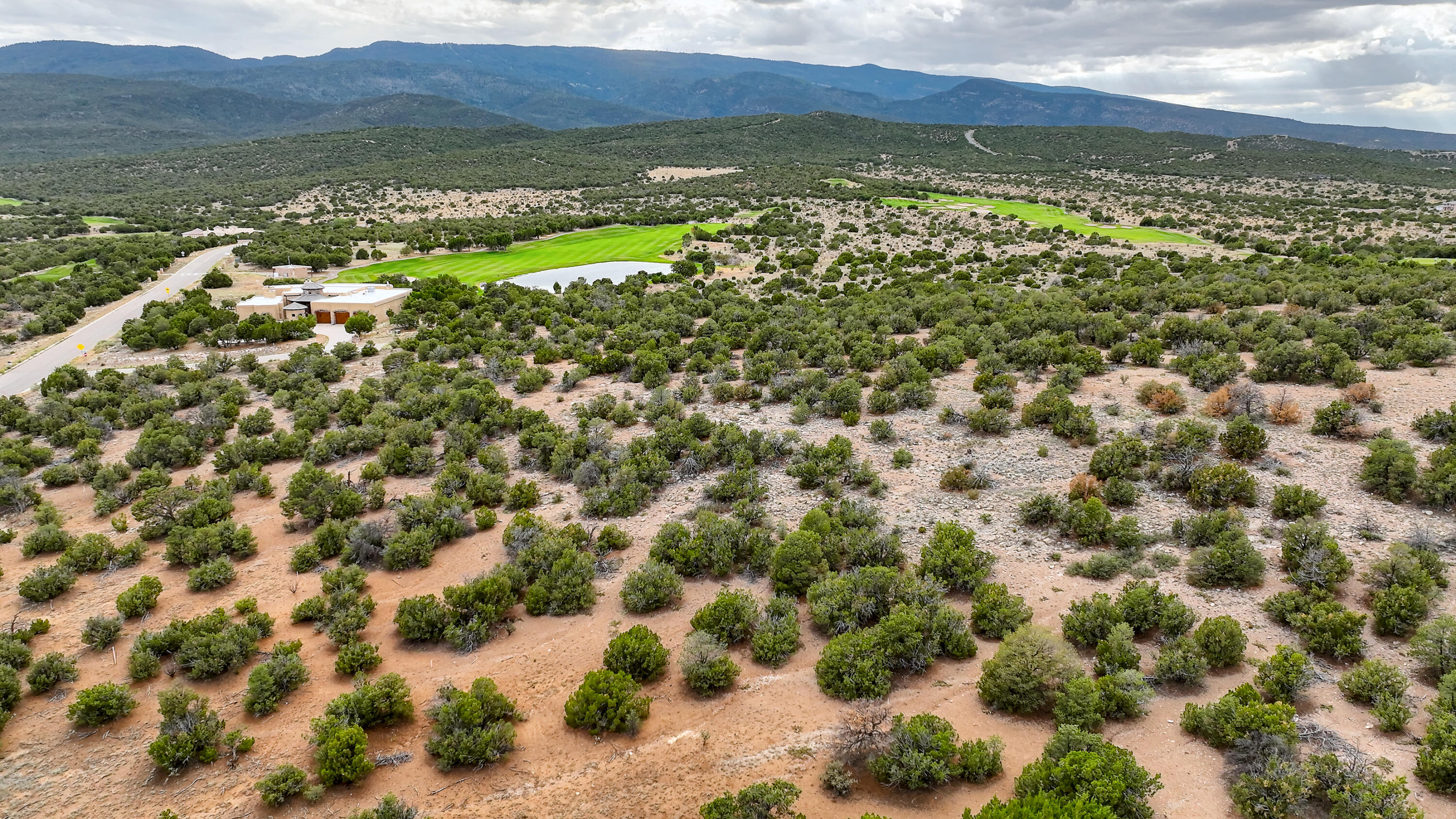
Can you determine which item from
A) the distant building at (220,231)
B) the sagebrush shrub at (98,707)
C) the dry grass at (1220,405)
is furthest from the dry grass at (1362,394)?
the distant building at (220,231)

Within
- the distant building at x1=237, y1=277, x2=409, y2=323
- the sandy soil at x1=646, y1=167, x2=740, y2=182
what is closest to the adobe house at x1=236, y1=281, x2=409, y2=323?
the distant building at x1=237, y1=277, x2=409, y2=323

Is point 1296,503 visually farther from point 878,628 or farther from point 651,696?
point 651,696

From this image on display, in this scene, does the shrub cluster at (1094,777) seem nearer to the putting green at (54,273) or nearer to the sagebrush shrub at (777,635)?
the sagebrush shrub at (777,635)

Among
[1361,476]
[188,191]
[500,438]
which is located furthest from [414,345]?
[188,191]

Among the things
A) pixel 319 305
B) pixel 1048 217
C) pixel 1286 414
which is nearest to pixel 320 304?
pixel 319 305

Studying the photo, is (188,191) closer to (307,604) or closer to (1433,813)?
(307,604)

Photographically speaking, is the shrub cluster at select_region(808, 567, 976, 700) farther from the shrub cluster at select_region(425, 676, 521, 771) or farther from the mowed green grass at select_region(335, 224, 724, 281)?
the mowed green grass at select_region(335, 224, 724, 281)
